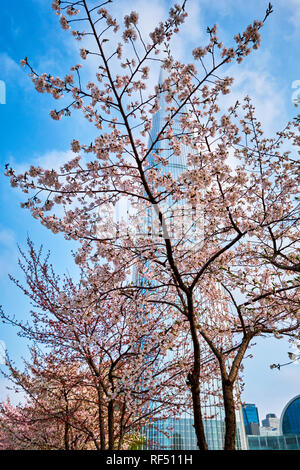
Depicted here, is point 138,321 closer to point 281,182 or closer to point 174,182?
point 174,182

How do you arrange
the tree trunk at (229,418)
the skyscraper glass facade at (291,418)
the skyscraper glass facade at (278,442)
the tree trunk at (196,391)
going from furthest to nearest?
the skyscraper glass facade at (291,418) → the skyscraper glass facade at (278,442) → the tree trunk at (229,418) → the tree trunk at (196,391)

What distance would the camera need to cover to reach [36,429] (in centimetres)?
934

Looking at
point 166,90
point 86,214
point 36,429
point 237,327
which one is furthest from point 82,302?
point 36,429

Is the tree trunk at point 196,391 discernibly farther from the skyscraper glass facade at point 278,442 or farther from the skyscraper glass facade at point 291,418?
the skyscraper glass facade at point 291,418

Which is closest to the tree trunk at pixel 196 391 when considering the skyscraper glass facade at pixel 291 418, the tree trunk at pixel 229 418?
the tree trunk at pixel 229 418

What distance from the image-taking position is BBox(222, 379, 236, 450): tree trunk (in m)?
4.54

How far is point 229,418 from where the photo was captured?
481cm

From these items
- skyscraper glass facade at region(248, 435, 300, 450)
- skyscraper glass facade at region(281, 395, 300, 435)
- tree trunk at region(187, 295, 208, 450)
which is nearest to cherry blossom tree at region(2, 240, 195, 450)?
tree trunk at region(187, 295, 208, 450)

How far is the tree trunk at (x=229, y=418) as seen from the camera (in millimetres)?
4539

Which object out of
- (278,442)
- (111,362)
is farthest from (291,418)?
(111,362)

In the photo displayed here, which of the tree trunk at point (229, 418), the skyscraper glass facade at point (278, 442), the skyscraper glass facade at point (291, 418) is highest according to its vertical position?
the tree trunk at point (229, 418)

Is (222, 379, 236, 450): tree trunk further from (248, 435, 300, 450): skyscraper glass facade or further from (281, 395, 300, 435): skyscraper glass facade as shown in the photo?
(281, 395, 300, 435): skyscraper glass facade

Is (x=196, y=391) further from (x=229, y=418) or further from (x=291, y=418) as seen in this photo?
(x=291, y=418)

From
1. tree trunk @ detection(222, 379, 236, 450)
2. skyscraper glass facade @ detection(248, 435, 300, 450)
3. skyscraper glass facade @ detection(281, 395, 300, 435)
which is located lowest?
skyscraper glass facade @ detection(248, 435, 300, 450)
